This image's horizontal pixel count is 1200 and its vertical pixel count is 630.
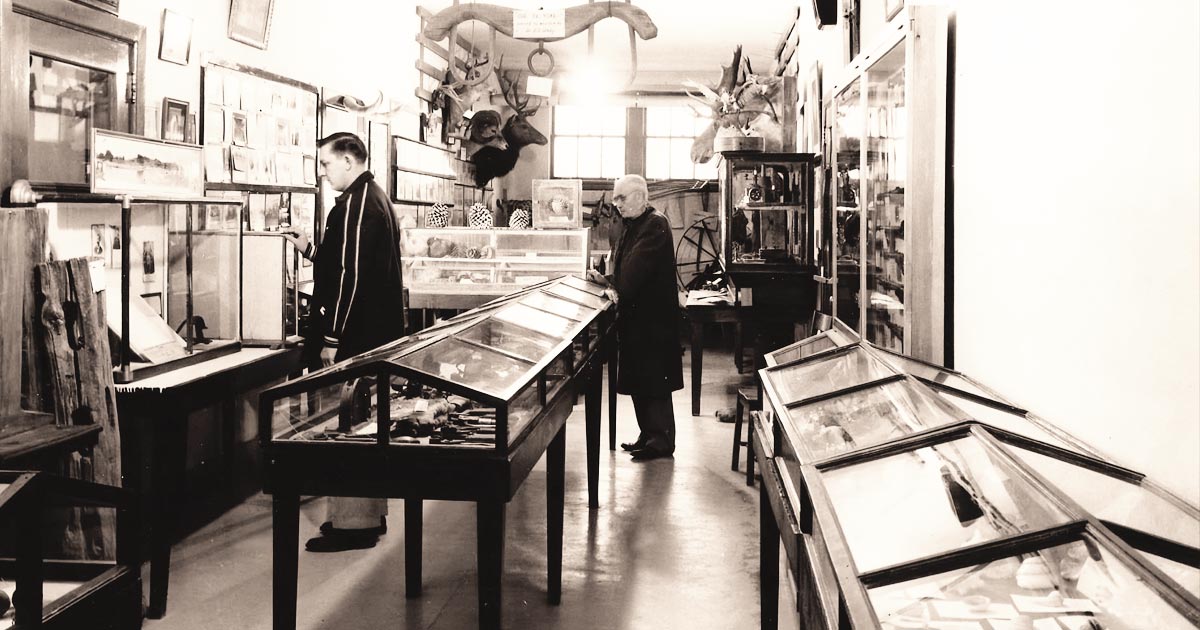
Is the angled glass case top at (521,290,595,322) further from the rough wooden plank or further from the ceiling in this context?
the ceiling

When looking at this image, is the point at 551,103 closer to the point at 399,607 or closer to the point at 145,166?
the point at 145,166

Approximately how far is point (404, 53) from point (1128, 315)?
8435 mm

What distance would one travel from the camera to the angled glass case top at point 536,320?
4293mm

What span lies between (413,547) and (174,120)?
2.65 metres

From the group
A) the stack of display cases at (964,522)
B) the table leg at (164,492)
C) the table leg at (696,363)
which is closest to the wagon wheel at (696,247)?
the table leg at (696,363)

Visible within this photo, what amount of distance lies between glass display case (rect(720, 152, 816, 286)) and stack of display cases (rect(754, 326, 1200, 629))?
183 inches

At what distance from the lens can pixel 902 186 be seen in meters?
3.84

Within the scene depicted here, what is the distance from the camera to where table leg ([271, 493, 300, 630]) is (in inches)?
118

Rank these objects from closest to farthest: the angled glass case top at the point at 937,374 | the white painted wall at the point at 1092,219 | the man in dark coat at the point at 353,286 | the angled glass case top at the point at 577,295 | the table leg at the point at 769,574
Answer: the white painted wall at the point at 1092,219
the angled glass case top at the point at 937,374
the table leg at the point at 769,574
the man in dark coat at the point at 353,286
the angled glass case top at the point at 577,295

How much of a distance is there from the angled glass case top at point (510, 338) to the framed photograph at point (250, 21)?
2869 millimetres

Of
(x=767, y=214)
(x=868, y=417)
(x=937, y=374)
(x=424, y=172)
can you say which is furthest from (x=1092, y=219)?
(x=424, y=172)

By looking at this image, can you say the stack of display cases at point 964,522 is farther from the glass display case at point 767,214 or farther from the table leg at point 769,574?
the glass display case at point 767,214

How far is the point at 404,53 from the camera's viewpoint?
957cm

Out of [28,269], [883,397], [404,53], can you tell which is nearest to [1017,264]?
[883,397]
